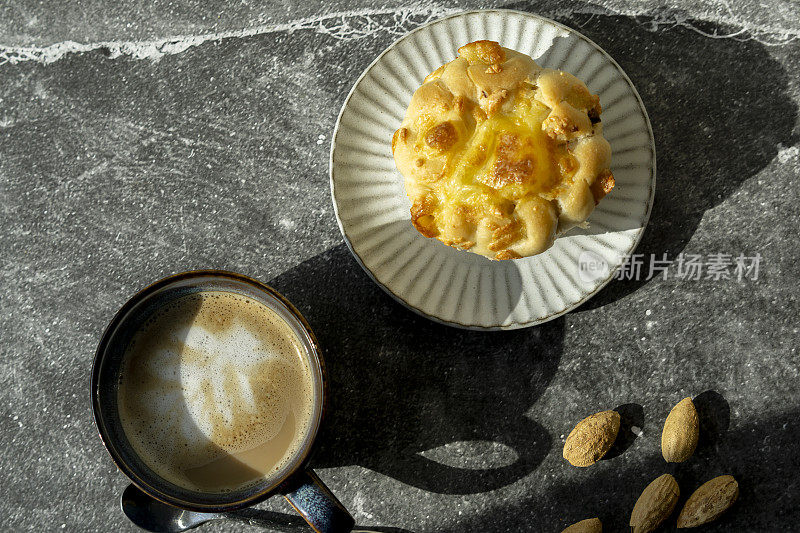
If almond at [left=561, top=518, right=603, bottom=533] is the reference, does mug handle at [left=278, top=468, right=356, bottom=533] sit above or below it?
below

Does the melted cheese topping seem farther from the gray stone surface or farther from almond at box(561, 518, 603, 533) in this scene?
almond at box(561, 518, 603, 533)

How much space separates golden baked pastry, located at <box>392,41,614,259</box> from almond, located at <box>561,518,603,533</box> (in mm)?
614

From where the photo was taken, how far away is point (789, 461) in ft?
4.57

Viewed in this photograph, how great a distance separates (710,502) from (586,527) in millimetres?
265

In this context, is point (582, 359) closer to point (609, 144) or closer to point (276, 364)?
point (609, 144)

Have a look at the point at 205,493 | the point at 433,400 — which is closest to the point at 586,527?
the point at 433,400

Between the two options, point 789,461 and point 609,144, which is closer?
point 609,144

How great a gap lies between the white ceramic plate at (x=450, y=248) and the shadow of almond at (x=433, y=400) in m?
0.12

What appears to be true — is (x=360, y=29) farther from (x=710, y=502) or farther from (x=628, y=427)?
(x=710, y=502)

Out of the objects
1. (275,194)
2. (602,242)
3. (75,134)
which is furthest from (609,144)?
(75,134)

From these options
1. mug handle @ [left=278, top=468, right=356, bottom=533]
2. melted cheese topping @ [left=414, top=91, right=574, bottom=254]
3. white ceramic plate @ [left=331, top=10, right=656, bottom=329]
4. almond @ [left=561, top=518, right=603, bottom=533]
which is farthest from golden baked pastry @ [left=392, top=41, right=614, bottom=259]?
almond @ [left=561, top=518, right=603, bottom=533]

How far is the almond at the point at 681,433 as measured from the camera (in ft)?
4.46

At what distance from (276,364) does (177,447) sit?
0.84ft

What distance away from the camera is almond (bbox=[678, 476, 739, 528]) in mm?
1350
